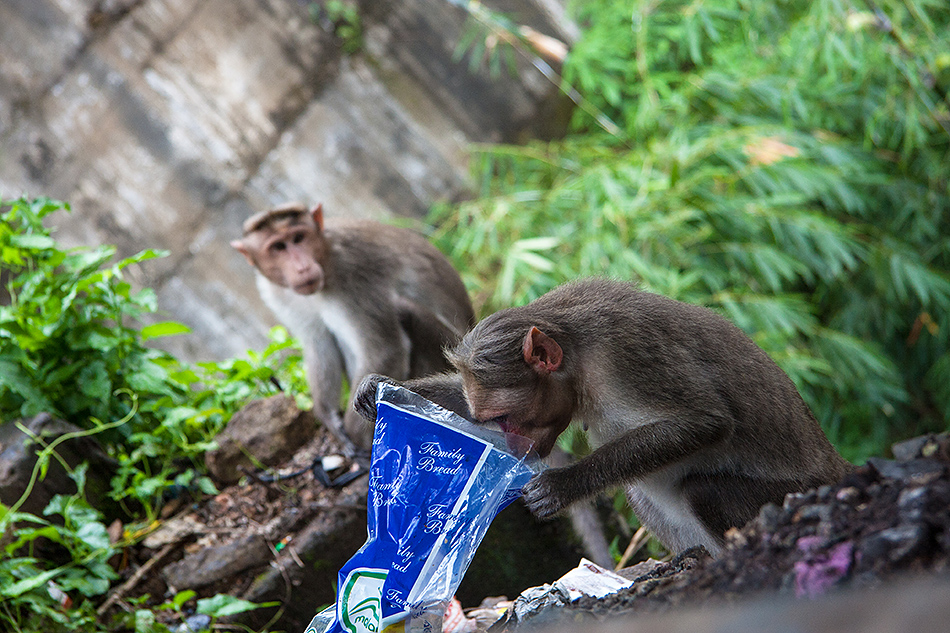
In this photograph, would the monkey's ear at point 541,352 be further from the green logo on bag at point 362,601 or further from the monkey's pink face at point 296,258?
the monkey's pink face at point 296,258

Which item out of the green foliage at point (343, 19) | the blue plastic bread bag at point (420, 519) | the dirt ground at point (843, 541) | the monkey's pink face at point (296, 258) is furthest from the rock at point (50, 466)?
the green foliage at point (343, 19)

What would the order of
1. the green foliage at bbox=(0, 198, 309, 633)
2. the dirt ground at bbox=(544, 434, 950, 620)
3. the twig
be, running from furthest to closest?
1. the green foliage at bbox=(0, 198, 309, 633)
2. the twig
3. the dirt ground at bbox=(544, 434, 950, 620)

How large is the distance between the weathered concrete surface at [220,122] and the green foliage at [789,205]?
1.01 m

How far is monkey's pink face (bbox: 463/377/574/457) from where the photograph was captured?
2.28m

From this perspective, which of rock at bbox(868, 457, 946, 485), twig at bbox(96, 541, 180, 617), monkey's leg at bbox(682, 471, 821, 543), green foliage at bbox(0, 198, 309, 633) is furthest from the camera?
green foliage at bbox(0, 198, 309, 633)

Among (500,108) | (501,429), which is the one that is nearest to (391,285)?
(501,429)

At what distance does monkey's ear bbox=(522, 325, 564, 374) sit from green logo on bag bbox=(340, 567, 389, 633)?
2.21 ft

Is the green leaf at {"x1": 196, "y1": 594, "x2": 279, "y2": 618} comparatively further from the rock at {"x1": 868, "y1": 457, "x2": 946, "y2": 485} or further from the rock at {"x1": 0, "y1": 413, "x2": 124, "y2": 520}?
the rock at {"x1": 868, "y1": 457, "x2": 946, "y2": 485}

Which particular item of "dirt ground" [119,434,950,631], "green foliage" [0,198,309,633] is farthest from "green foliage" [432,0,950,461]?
"dirt ground" [119,434,950,631]

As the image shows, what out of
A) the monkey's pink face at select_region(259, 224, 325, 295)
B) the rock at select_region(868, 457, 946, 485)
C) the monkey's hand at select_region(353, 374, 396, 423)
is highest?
the monkey's pink face at select_region(259, 224, 325, 295)

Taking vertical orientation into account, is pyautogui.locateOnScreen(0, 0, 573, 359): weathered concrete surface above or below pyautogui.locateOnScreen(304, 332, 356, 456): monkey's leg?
above

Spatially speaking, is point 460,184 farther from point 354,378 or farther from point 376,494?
point 376,494

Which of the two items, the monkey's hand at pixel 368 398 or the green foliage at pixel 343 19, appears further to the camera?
the green foliage at pixel 343 19

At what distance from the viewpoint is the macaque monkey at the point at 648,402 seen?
2.29 meters
